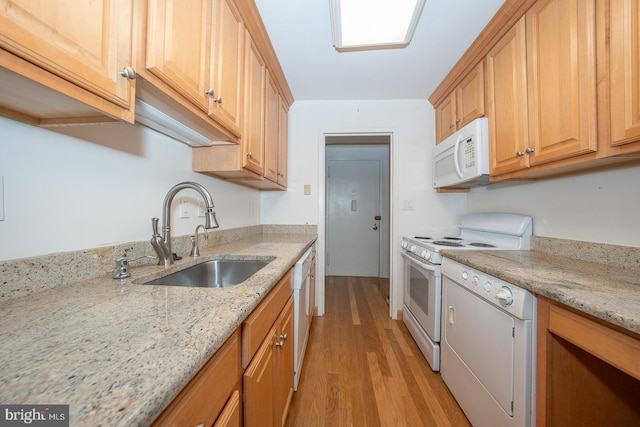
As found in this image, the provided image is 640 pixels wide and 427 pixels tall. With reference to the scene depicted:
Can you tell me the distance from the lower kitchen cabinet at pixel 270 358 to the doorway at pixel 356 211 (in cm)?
276

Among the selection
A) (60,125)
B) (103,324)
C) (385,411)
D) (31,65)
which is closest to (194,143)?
(60,125)

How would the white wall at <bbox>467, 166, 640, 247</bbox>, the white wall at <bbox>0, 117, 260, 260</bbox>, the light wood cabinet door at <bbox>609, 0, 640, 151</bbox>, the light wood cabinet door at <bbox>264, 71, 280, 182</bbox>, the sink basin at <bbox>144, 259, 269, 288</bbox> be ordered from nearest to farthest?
the white wall at <bbox>0, 117, 260, 260</bbox> → the light wood cabinet door at <bbox>609, 0, 640, 151</bbox> → the white wall at <bbox>467, 166, 640, 247</bbox> → the sink basin at <bbox>144, 259, 269, 288</bbox> → the light wood cabinet door at <bbox>264, 71, 280, 182</bbox>

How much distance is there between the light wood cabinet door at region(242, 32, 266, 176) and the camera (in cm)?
137

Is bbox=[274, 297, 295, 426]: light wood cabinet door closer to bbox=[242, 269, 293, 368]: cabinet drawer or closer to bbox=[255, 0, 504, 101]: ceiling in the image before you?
bbox=[242, 269, 293, 368]: cabinet drawer

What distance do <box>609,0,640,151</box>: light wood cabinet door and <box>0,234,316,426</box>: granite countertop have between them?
4.76ft

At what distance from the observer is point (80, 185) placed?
819 millimetres

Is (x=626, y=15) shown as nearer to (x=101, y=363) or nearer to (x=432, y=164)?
(x=432, y=164)

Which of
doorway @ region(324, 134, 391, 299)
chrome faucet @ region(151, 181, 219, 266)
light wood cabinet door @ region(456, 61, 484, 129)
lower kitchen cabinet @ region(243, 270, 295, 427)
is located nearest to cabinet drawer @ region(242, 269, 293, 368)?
lower kitchen cabinet @ region(243, 270, 295, 427)

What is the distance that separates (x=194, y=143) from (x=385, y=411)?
1887 mm

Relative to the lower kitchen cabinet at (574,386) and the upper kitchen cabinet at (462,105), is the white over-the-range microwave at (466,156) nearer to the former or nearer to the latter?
the upper kitchen cabinet at (462,105)

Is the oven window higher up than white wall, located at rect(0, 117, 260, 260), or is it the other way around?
white wall, located at rect(0, 117, 260, 260)

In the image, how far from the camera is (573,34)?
3.39 feet

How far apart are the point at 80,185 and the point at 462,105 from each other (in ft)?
7.99

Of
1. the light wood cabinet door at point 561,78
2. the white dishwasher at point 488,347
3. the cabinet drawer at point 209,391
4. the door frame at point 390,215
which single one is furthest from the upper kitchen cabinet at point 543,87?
the cabinet drawer at point 209,391
